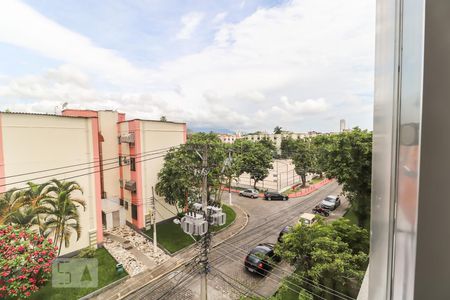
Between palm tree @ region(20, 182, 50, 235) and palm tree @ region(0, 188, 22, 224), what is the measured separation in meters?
0.11

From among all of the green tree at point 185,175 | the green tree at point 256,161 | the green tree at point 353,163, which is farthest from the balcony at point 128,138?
the green tree at point 353,163

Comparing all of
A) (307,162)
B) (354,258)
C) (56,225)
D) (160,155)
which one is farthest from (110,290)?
(307,162)

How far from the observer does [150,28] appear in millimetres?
1517

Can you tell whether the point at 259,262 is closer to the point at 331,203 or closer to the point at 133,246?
the point at 133,246

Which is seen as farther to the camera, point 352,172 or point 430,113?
point 352,172

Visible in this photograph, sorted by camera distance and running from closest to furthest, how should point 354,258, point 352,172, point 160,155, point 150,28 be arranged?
point 150,28 < point 354,258 < point 352,172 < point 160,155

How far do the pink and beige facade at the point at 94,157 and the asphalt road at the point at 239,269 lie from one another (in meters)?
2.97

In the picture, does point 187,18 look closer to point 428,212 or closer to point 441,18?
point 441,18

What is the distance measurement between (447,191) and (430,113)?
0.12 m

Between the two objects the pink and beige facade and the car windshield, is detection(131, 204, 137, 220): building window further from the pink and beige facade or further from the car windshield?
the car windshield

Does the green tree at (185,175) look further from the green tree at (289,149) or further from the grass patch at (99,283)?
the green tree at (289,149)

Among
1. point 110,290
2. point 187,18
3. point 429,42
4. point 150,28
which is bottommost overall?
point 110,290

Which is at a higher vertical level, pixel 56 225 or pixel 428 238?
pixel 428 238

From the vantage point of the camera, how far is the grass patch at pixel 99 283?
495 cm
